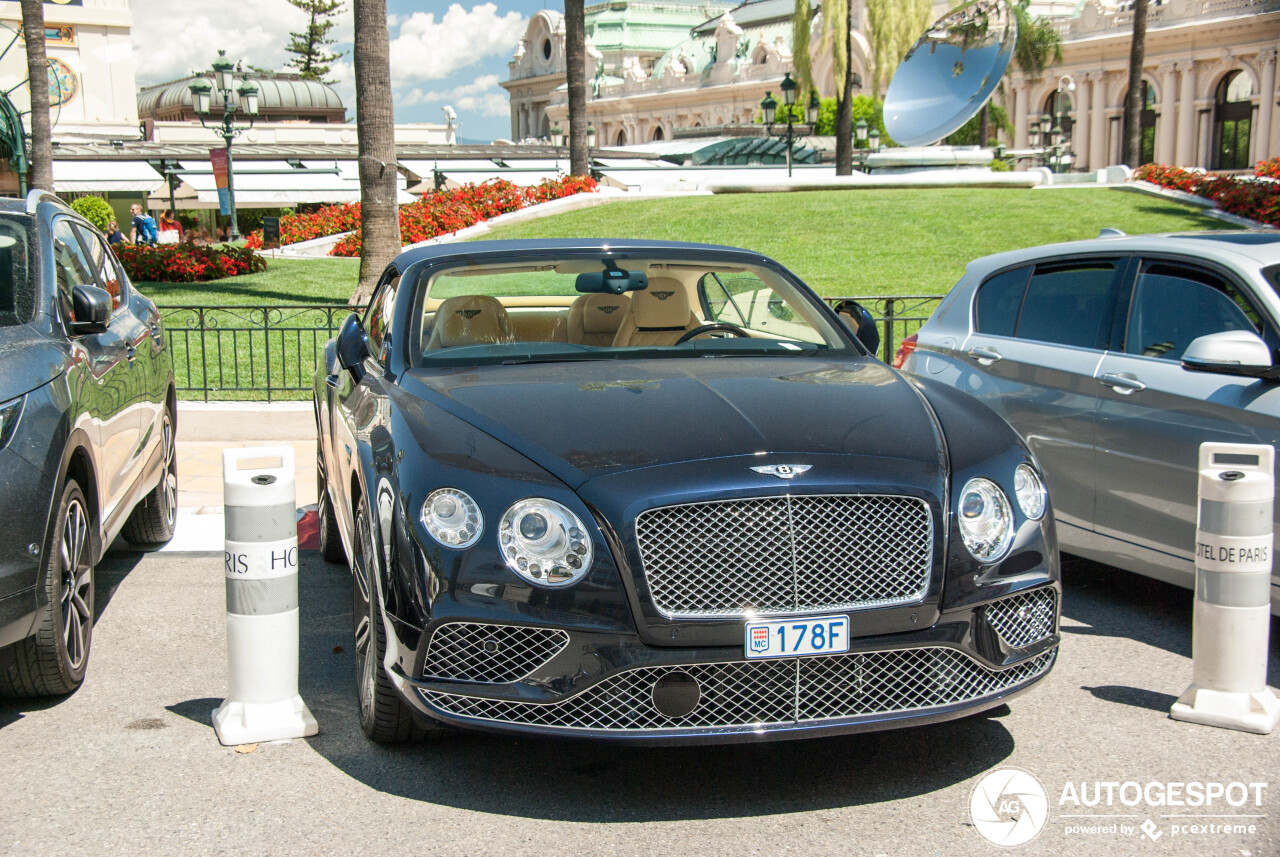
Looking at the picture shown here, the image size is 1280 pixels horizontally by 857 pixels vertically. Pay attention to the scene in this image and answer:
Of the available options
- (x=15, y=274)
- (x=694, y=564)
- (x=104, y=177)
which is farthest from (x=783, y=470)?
(x=104, y=177)

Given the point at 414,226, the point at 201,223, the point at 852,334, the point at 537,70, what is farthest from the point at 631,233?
the point at 537,70

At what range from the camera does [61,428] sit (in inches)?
180

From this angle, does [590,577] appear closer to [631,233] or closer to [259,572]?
[259,572]

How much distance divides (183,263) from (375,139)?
23.1 feet

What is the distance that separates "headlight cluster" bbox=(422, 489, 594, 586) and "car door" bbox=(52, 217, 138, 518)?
2.20 meters

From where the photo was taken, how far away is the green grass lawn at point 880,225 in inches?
840

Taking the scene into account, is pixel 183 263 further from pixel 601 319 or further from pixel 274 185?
pixel 274 185

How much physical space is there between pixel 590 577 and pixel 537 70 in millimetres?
144937

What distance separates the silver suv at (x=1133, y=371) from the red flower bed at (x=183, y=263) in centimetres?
1739

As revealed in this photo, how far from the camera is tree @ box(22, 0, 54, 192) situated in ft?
79.5

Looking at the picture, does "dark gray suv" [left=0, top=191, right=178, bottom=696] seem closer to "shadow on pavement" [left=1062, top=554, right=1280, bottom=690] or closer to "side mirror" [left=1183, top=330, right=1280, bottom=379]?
"shadow on pavement" [left=1062, top=554, right=1280, bottom=690]

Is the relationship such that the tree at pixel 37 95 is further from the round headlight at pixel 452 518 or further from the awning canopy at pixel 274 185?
the round headlight at pixel 452 518

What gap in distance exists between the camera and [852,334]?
520 cm

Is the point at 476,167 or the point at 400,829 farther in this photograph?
the point at 476,167
